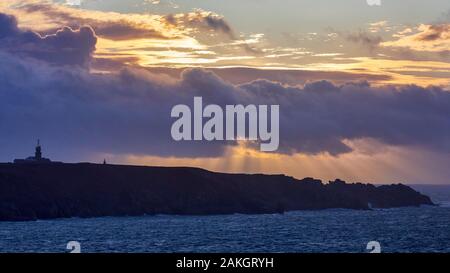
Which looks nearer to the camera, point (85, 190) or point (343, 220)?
point (343, 220)

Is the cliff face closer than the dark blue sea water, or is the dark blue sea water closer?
the dark blue sea water

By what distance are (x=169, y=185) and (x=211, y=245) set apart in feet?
274

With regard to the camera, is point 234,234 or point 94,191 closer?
point 234,234

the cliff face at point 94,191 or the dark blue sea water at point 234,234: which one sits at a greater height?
the cliff face at point 94,191

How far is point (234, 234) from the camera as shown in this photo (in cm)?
13625

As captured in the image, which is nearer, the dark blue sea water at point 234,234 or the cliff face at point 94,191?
the dark blue sea water at point 234,234

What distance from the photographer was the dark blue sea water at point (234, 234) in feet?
370

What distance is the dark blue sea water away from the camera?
112812 millimetres

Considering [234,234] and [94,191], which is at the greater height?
[94,191]

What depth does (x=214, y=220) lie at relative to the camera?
179 metres

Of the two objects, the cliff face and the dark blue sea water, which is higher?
the cliff face
